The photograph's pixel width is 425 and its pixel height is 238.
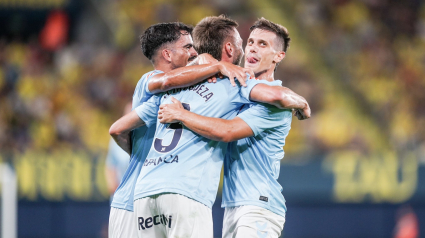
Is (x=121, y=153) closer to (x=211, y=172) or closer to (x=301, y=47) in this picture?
(x=211, y=172)

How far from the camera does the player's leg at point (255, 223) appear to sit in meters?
3.64

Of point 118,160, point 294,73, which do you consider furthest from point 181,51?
point 294,73

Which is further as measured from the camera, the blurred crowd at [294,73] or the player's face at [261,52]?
the blurred crowd at [294,73]

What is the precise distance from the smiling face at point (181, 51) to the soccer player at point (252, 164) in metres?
0.46

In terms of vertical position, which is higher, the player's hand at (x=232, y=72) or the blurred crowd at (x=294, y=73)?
the blurred crowd at (x=294, y=73)

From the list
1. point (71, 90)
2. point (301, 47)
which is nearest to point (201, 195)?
point (71, 90)

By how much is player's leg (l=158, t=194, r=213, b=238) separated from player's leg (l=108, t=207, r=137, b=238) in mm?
643

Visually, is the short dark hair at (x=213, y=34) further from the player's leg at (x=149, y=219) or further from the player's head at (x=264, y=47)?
the player's leg at (x=149, y=219)

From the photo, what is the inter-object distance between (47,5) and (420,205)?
8.46m

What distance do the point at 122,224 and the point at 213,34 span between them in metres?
1.50

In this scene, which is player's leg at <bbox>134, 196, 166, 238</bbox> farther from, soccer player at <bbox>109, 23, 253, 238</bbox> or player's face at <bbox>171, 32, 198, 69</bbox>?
player's face at <bbox>171, 32, 198, 69</bbox>

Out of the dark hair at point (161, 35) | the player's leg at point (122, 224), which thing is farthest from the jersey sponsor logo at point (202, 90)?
the player's leg at point (122, 224)

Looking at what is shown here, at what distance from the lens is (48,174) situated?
908 centimetres

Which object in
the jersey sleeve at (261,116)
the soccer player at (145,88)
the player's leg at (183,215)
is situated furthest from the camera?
the soccer player at (145,88)
